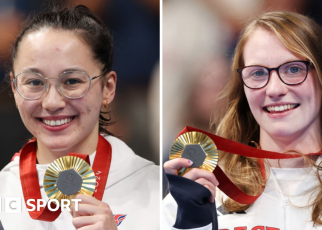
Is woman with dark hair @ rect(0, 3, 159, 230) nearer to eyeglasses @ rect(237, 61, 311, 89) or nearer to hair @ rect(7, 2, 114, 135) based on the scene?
hair @ rect(7, 2, 114, 135)

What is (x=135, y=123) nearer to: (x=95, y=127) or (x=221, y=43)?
(x=95, y=127)

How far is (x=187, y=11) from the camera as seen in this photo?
8.84ft

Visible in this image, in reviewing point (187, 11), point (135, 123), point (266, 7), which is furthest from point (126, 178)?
point (266, 7)

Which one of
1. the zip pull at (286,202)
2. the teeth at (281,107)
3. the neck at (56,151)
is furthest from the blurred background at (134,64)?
the zip pull at (286,202)

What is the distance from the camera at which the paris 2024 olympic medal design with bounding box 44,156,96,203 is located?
2.10 meters

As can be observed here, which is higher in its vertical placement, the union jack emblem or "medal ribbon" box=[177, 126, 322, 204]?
"medal ribbon" box=[177, 126, 322, 204]

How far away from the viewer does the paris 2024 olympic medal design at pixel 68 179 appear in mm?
2098

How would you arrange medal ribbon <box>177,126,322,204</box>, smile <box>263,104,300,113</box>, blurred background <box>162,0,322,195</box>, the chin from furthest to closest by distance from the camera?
blurred background <box>162,0,322,195</box> < the chin < smile <box>263,104,300,113</box> < medal ribbon <box>177,126,322,204</box>

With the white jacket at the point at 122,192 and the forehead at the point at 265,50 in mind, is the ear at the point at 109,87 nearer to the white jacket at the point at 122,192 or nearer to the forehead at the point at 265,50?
the white jacket at the point at 122,192

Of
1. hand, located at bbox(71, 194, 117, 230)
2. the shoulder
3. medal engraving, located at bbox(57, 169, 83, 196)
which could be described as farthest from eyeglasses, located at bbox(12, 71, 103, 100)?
hand, located at bbox(71, 194, 117, 230)

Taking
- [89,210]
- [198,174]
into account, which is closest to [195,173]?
[198,174]

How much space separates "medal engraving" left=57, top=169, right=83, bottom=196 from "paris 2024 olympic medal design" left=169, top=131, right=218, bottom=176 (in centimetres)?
51

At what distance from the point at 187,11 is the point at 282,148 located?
3.60 ft

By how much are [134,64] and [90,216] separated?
1.06m
